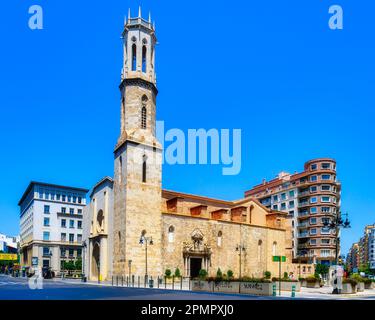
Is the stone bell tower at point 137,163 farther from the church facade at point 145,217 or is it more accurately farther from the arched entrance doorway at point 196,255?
the arched entrance doorway at point 196,255

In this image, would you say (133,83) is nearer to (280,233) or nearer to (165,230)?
(165,230)

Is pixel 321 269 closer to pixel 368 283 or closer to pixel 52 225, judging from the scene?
pixel 368 283

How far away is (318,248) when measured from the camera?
8900cm

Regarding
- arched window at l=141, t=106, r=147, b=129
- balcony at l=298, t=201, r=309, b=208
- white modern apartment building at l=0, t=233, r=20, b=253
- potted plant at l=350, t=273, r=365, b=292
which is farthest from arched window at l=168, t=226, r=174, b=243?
white modern apartment building at l=0, t=233, r=20, b=253

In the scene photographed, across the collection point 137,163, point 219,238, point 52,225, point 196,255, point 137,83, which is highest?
point 137,83

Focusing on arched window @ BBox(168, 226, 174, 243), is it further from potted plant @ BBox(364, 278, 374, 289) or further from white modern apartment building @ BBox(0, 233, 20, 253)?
white modern apartment building @ BBox(0, 233, 20, 253)

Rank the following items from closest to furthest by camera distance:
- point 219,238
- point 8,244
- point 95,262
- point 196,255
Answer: point 196,255
point 95,262
point 219,238
point 8,244

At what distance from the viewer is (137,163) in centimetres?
5403

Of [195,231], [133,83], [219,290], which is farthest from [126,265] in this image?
[133,83]

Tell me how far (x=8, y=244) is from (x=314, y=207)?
11969 cm

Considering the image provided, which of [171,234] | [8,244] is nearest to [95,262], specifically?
[171,234]

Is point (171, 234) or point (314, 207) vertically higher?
point (314, 207)

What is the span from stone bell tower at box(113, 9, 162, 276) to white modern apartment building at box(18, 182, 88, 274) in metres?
41.4

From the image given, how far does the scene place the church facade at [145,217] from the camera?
5241cm
